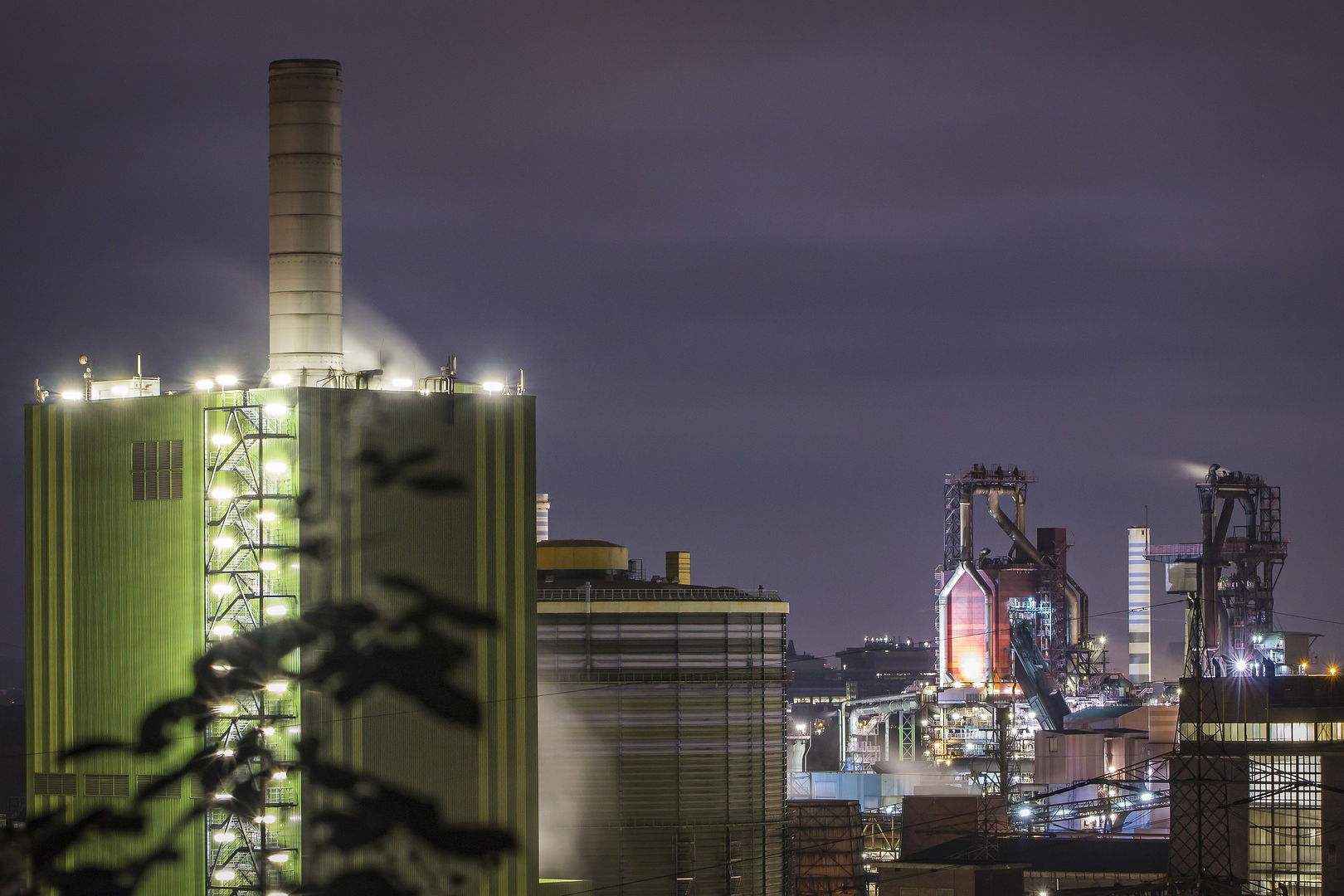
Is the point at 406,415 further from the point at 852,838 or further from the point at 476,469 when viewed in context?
the point at 852,838

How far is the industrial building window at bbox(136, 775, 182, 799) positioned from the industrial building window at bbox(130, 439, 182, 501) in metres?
6.30

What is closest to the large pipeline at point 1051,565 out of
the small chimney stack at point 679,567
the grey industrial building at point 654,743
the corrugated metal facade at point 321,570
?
the small chimney stack at point 679,567

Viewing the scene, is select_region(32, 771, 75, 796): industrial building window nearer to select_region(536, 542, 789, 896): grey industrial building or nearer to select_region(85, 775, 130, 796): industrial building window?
select_region(85, 775, 130, 796): industrial building window

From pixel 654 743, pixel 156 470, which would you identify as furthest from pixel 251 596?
pixel 654 743

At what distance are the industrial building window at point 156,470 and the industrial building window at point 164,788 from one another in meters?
6.30

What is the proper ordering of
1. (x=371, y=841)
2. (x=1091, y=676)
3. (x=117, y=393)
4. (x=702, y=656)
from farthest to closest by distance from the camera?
(x=1091, y=676) → (x=702, y=656) → (x=117, y=393) → (x=371, y=841)

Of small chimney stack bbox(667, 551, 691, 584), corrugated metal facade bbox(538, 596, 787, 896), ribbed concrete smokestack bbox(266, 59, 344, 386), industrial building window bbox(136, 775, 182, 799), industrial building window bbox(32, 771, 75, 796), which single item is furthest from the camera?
small chimney stack bbox(667, 551, 691, 584)

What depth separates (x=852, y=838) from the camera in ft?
234

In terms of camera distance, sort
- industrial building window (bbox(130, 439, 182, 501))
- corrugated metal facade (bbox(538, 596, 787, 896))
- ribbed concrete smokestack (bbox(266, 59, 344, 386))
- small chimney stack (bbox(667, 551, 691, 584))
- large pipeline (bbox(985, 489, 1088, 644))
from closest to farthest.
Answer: industrial building window (bbox(130, 439, 182, 501)), ribbed concrete smokestack (bbox(266, 59, 344, 386)), corrugated metal facade (bbox(538, 596, 787, 896)), small chimney stack (bbox(667, 551, 691, 584)), large pipeline (bbox(985, 489, 1088, 644))

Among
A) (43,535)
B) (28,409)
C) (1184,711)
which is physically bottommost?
(1184,711)

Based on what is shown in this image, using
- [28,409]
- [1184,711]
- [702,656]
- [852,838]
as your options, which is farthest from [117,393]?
[1184,711]

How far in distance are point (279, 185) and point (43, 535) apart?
33.3ft

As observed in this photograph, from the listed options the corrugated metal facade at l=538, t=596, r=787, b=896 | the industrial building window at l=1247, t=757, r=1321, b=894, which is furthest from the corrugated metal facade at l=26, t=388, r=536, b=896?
the industrial building window at l=1247, t=757, r=1321, b=894

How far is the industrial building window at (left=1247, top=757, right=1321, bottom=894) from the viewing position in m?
67.2
